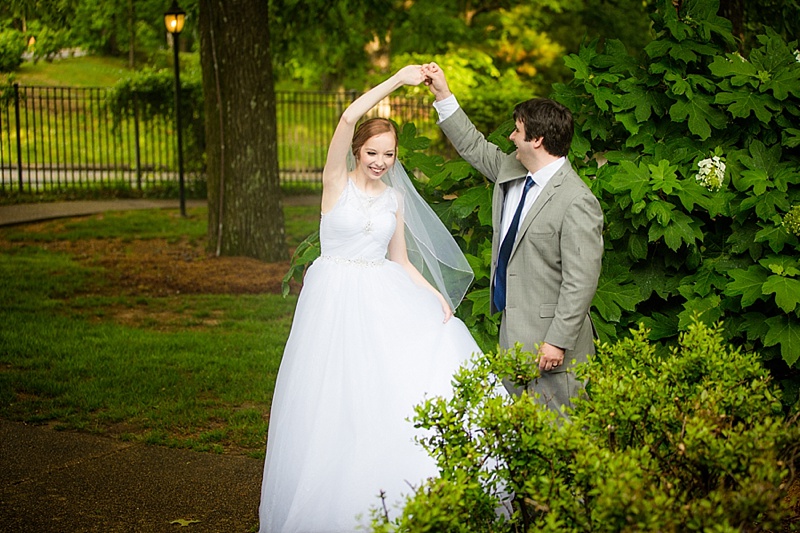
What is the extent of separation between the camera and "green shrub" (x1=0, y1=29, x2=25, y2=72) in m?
21.6

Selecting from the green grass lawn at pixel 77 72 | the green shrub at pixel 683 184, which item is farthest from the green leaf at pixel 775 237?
the green grass lawn at pixel 77 72

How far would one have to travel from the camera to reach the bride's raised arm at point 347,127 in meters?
4.60

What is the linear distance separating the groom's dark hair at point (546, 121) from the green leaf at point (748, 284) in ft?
4.57

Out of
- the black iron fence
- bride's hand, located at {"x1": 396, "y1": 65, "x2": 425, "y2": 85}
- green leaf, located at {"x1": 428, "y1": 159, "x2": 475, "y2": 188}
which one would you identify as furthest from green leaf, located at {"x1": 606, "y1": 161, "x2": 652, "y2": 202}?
the black iron fence

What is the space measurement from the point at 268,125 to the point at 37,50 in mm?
9773

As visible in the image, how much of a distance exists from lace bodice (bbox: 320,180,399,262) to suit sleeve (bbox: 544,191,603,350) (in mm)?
979

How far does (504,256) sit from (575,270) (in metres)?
0.45

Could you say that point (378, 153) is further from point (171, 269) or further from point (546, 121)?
point (171, 269)

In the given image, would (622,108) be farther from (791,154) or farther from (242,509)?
(242,509)

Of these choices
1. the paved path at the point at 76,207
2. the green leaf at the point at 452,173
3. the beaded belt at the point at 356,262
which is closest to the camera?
the beaded belt at the point at 356,262

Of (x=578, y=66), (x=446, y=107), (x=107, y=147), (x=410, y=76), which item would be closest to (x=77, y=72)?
(x=107, y=147)

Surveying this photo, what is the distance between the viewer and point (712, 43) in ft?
18.2

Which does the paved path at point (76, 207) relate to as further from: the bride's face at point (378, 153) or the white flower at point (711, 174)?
the white flower at point (711, 174)

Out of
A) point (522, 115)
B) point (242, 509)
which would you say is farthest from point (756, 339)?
point (242, 509)
